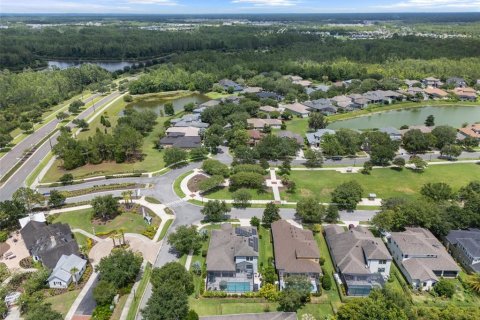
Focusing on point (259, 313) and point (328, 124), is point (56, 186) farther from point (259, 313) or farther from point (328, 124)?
point (328, 124)

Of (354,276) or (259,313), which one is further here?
(354,276)

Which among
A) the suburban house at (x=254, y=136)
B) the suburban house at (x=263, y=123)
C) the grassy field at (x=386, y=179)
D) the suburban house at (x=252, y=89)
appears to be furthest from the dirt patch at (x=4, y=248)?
the suburban house at (x=252, y=89)

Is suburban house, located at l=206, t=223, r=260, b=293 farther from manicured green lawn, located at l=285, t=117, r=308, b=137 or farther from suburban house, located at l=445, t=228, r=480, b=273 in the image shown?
manicured green lawn, located at l=285, t=117, r=308, b=137

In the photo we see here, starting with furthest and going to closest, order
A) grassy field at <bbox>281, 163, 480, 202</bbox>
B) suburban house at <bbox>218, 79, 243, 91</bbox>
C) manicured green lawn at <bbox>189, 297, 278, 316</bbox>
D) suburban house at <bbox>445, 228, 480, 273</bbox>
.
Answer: suburban house at <bbox>218, 79, 243, 91</bbox> → grassy field at <bbox>281, 163, 480, 202</bbox> → suburban house at <bbox>445, 228, 480, 273</bbox> → manicured green lawn at <bbox>189, 297, 278, 316</bbox>

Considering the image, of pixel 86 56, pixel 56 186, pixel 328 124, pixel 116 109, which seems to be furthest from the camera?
pixel 86 56

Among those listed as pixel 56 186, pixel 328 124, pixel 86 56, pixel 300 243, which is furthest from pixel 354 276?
pixel 86 56

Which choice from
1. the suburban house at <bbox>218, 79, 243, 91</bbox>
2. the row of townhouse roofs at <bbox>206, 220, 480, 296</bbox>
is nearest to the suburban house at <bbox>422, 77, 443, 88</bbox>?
the suburban house at <bbox>218, 79, 243, 91</bbox>
